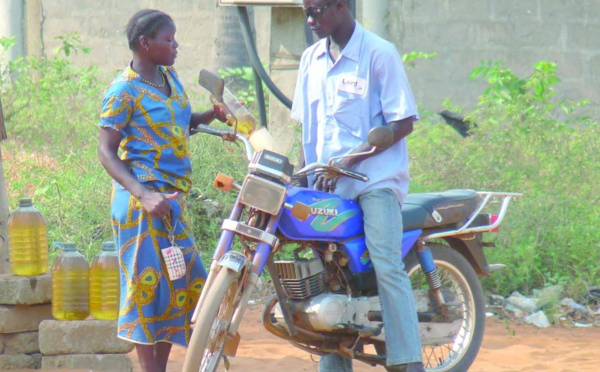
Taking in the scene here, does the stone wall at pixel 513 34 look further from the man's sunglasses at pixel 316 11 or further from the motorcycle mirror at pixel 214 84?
the motorcycle mirror at pixel 214 84

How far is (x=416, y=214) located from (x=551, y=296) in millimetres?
2317

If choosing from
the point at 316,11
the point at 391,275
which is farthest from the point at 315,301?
the point at 316,11

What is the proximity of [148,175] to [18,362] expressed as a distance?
5.77 feet

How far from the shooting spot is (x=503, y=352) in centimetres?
588

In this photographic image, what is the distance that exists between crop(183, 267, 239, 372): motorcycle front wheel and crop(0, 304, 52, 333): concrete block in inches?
67.1

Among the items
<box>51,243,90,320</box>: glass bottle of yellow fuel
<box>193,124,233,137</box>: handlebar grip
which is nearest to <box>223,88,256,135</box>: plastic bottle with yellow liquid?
<box>193,124,233,137</box>: handlebar grip

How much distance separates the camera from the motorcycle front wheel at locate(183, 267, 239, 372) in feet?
13.0

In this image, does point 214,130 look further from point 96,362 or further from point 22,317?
point 22,317

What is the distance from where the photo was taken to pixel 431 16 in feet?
36.0

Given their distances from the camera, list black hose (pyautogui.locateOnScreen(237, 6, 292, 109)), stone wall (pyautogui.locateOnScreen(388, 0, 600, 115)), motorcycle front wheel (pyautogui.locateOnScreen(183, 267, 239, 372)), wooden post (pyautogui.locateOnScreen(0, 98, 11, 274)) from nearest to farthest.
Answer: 1. motorcycle front wheel (pyautogui.locateOnScreen(183, 267, 239, 372))
2. wooden post (pyautogui.locateOnScreen(0, 98, 11, 274))
3. black hose (pyautogui.locateOnScreen(237, 6, 292, 109))
4. stone wall (pyautogui.locateOnScreen(388, 0, 600, 115))

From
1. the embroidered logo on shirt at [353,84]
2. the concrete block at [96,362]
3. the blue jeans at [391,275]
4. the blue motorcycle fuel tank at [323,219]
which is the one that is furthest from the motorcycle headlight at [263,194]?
the concrete block at [96,362]

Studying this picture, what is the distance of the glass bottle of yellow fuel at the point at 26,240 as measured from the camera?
5363mm

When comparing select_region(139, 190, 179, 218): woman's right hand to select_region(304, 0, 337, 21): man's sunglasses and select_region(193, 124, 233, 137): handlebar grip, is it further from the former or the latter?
select_region(304, 0, 337, 21): man's sunglasses

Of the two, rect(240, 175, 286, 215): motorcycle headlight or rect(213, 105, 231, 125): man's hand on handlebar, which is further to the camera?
rect(213, 105, 231, 125): man's hand on handlebar
